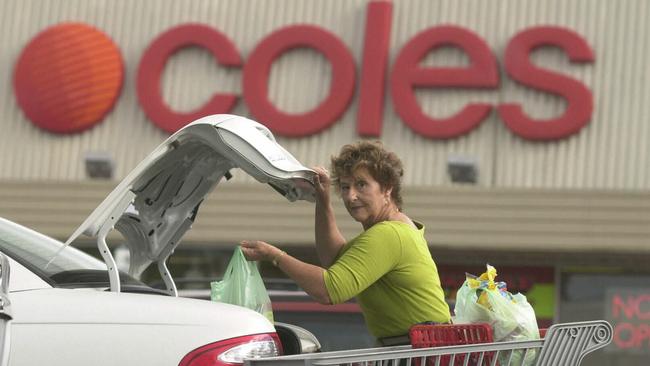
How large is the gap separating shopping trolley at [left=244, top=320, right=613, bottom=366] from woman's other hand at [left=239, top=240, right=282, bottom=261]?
426 mm

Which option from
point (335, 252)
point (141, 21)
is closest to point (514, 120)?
point (141, 21)

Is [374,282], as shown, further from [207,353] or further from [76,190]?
[76,190]

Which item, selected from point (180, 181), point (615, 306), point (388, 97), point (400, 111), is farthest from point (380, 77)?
point (180, 181)

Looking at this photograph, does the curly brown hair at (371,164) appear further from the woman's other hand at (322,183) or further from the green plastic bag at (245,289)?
the green plastic bag at (245,289)

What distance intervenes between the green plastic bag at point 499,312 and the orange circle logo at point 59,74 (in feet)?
47.9

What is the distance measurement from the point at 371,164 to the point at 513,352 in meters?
0.96

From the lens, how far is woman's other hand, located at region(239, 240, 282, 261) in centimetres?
470

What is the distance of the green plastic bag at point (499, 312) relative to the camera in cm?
464

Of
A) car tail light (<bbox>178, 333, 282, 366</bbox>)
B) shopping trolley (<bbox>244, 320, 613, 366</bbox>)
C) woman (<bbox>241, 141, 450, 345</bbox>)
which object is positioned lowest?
car tail light (<bbox>178, 333, 282, 366</bbox>)

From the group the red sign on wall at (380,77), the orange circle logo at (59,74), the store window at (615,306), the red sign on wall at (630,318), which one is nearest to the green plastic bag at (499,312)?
the red sign on wall at (380,77)

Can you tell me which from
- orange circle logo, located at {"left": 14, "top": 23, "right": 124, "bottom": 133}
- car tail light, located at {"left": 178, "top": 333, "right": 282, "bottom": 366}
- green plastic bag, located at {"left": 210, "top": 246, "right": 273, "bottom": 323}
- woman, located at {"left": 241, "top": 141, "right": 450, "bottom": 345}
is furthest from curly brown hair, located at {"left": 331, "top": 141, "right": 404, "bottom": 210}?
orange circle logo, located at {"left": 14, "top": 23, "right": 124, "bottom": 133}

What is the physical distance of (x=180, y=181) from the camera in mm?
5277

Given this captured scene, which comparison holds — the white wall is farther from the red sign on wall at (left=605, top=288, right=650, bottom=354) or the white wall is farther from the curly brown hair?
the curly brown hair

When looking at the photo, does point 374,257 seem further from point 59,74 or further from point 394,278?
point 59,74
